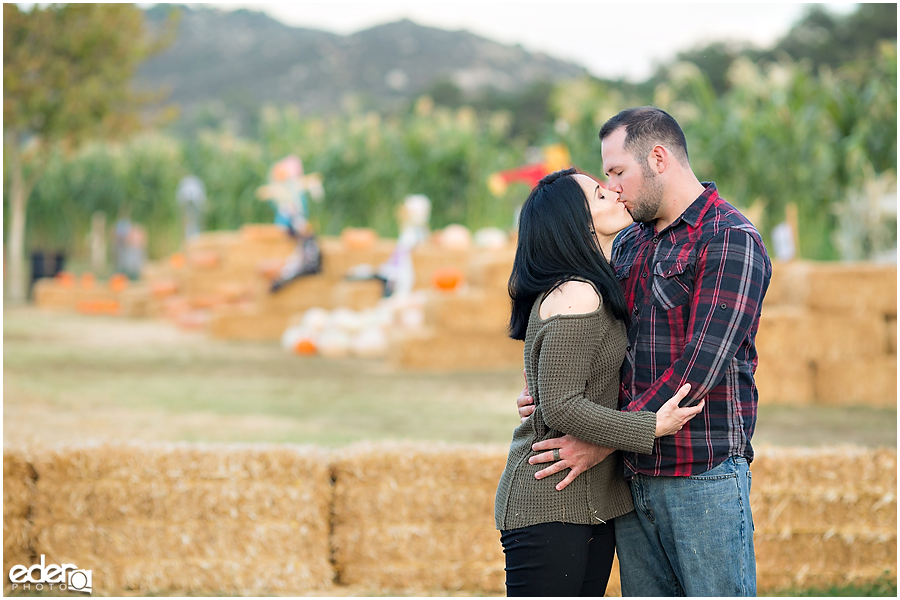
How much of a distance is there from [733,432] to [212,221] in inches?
842

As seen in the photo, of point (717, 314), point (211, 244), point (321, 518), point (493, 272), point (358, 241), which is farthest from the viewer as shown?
point (211, 244)

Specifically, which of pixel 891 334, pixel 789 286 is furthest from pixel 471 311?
pixel 891 334

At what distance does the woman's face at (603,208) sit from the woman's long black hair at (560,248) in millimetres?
23

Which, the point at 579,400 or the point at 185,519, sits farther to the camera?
the point at 185,519

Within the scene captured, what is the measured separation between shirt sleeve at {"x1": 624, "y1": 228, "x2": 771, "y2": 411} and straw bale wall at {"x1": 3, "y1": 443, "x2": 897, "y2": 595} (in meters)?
1.58

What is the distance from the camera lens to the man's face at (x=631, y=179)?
187 cm

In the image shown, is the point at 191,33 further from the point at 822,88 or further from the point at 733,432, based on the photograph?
the point at 733,432

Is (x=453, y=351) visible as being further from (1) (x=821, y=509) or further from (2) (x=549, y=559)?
(2) (x=549, y=559)

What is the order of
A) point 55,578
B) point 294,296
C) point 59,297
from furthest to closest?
1. point 59,297
2. point 294,296
3. point 55,578

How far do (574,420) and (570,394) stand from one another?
0.06 m

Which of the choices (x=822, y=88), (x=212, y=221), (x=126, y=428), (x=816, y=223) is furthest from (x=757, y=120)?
(x=212, y=221)

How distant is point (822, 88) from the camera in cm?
1164

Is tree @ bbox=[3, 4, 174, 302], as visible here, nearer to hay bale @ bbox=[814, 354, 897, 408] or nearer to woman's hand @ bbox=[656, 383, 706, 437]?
hay bale @ bbox=[814, 354, 897, 408]

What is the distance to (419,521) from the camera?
326cm
